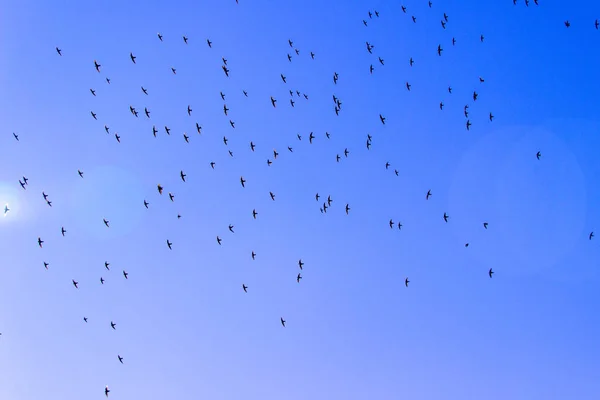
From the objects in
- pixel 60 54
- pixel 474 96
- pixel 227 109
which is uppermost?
pixel 474 96

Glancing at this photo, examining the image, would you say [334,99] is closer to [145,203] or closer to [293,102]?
[293,102]

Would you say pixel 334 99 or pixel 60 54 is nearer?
pixel 60 54

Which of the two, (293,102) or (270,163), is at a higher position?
(293,102)

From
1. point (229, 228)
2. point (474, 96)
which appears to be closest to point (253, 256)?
point (229, 228)

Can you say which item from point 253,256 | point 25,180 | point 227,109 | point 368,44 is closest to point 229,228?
point 253,256

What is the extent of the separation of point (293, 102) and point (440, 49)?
1512 centimetres

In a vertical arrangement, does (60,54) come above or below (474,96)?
below

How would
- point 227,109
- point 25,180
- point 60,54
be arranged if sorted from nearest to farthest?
point 60,54
point 25,180
point 227,109

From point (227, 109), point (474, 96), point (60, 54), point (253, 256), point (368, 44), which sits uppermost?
point (368, 44)

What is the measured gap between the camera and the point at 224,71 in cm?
6488

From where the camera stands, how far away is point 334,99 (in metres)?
65.1

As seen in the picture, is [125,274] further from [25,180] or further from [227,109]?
[227,109]

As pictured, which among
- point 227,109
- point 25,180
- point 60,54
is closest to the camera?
point 60,54

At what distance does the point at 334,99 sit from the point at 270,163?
9.00m
